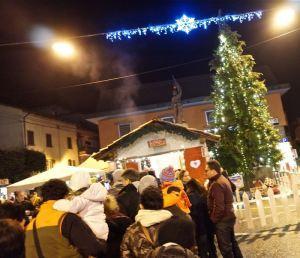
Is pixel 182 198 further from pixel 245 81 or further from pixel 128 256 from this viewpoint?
pixel 245 81

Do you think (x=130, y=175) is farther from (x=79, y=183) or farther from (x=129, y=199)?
(x=79, y=183)

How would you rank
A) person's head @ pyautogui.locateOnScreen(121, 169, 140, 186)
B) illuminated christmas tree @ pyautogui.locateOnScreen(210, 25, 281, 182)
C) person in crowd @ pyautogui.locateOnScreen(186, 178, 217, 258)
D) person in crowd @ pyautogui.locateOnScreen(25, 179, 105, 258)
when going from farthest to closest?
illuminated christmas tree @ pyautogui.locateOnScreen(210, 25, 281, 182), person in crowd @ pyautogui.locateOnScreen(186, 178, 217, 258), person's head @ pyautogui.locateOnScreen(121, 169, 140, 186), person in crowd @ pyautogui.locateOnScreen(25, 179, 105, 258)

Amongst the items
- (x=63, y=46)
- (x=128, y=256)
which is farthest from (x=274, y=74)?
(x=128, y=256)

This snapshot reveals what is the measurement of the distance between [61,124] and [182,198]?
34.0m

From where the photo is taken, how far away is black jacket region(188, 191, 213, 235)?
6.71 metres

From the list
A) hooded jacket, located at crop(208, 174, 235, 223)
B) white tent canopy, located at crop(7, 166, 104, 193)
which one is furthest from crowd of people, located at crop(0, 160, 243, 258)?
white tent canopy, located at crop(7, 166, 104, 193)

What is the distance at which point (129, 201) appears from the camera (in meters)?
5.59

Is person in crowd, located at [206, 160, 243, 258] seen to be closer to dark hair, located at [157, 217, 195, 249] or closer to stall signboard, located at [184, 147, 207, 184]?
dark hair, located at [157, 217, 195, 249]

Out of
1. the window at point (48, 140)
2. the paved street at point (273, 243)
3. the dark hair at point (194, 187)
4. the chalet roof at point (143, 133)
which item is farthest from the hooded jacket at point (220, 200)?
the window at point (48, 140)

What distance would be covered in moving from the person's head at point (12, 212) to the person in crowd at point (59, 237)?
0.95 meters

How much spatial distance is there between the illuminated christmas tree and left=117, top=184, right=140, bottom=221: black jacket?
16224mm

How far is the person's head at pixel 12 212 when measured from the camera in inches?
179

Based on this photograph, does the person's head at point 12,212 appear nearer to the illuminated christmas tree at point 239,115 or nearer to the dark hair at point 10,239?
the dark hair at point 10,239

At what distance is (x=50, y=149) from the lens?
35812 mm
